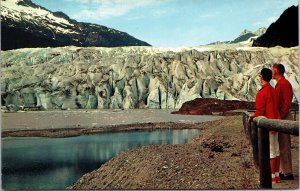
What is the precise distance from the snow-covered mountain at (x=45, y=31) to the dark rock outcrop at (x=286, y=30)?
154 centimetres

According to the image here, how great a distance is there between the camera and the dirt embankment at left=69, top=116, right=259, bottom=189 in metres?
4.08

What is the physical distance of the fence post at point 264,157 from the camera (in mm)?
2406

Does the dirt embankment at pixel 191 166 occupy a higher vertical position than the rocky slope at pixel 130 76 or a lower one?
lower

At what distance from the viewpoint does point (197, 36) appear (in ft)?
16.3

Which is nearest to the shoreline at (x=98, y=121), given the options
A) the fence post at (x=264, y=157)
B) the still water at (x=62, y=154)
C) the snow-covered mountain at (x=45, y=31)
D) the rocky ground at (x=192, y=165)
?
the still water at (x=62, y=154)

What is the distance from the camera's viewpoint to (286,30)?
452 cm

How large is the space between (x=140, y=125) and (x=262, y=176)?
3.46 metres

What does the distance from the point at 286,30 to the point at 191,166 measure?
1.79m

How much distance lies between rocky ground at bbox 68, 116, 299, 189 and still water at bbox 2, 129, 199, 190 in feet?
0.90

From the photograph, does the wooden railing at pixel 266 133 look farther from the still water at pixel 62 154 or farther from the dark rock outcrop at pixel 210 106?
the still water at pixel 62 154

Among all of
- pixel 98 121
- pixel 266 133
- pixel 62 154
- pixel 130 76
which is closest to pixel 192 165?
pixel 98 121

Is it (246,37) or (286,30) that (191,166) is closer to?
(246,37)

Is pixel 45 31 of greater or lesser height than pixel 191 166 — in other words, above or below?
above

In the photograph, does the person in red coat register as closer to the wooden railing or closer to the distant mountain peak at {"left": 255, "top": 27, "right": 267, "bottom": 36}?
the wooden railing
